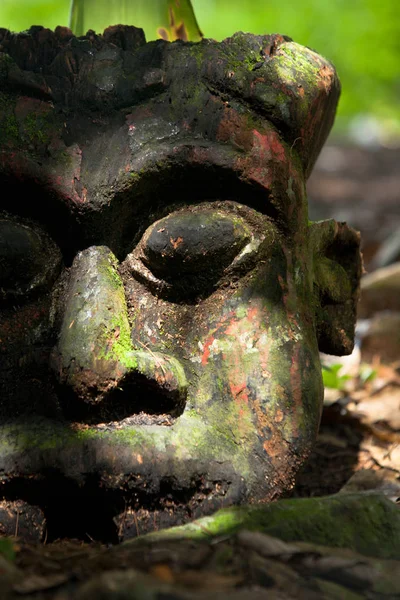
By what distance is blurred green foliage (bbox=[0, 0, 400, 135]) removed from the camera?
820cm

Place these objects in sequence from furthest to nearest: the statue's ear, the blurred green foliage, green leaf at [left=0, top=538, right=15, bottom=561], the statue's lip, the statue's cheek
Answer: the blurred green foliage
the statue's ear
the statue's cheek
the statue's lip
green leaf at [left=0, top=538, right=15, bottom=561]

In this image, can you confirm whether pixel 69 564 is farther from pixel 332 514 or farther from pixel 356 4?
pixel 356 4

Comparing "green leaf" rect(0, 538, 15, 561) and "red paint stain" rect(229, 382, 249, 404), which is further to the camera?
"red paint stain" rect(229, 382, 249, 404)

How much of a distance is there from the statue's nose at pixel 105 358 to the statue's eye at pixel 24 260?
8cm

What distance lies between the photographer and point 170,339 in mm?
1902

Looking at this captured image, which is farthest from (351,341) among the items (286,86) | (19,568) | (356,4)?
(356,4)

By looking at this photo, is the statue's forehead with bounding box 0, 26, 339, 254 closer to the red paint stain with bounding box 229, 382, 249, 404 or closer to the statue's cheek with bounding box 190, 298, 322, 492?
the statue's cheek with bounding box 190, 298, 322, 492

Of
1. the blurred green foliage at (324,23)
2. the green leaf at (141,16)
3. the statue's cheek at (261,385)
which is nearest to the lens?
the statue's cheek at (261,385)

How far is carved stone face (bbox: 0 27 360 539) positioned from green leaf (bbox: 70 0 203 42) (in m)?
0.47

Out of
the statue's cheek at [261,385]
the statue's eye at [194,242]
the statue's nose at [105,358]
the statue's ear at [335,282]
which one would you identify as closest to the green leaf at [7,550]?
the statue's nose at [105,358]

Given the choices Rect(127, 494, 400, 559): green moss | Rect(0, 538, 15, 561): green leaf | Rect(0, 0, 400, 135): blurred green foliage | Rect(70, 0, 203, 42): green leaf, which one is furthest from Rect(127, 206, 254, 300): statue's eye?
Rect(0, 0, 400, 135): blurred green foliage

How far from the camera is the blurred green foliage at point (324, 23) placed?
8.20 m

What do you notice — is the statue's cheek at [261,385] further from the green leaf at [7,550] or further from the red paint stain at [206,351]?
the green leaf at [7,550]

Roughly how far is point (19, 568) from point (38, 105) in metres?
1.15
